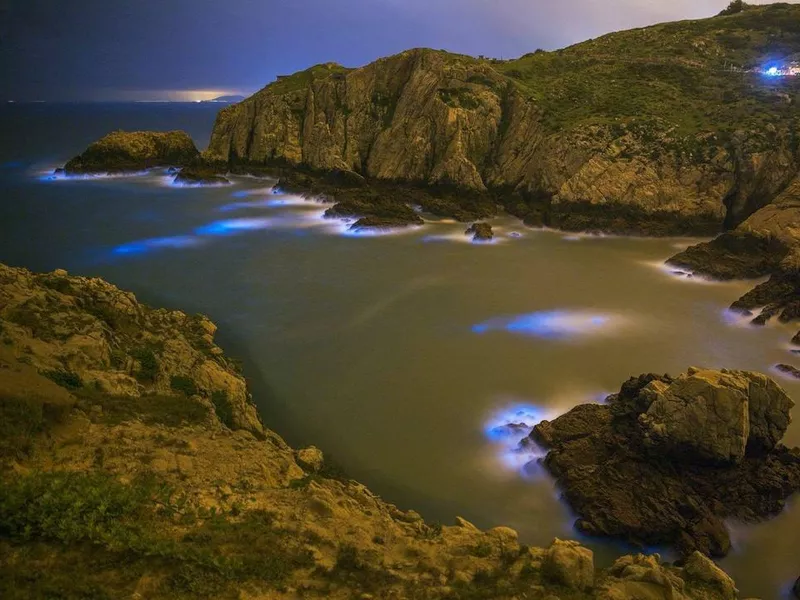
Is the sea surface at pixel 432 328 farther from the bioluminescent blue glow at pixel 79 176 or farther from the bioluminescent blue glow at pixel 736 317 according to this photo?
the bioluminescent blue glow at pixel 79 176

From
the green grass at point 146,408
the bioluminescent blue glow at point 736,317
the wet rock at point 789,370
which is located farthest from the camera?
the bioluminescent blue glow at point 736,317

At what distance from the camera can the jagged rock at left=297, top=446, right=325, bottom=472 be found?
35.4ft

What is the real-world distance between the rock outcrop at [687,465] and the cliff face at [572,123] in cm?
2534

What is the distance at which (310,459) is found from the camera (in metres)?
11.0

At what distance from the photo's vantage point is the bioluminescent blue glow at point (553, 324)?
64.7ft

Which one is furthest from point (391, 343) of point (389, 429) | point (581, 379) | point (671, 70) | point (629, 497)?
point (671, 70)

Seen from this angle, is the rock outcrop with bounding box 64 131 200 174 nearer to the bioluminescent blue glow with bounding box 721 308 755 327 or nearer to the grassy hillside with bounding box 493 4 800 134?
the grassy hillside with bounding box 493 4 800 134

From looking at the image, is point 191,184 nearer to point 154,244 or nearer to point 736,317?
point 154,244

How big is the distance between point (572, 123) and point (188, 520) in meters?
40.5

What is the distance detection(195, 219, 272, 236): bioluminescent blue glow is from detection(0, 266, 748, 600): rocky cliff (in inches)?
914

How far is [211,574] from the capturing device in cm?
616

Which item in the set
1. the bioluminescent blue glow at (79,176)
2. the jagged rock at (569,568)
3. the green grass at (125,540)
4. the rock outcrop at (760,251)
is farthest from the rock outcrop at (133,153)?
the jagged rock at (569,568)

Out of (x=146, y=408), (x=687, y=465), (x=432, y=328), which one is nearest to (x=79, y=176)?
(x=432, y=328)

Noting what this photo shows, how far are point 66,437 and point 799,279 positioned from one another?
2578cm
